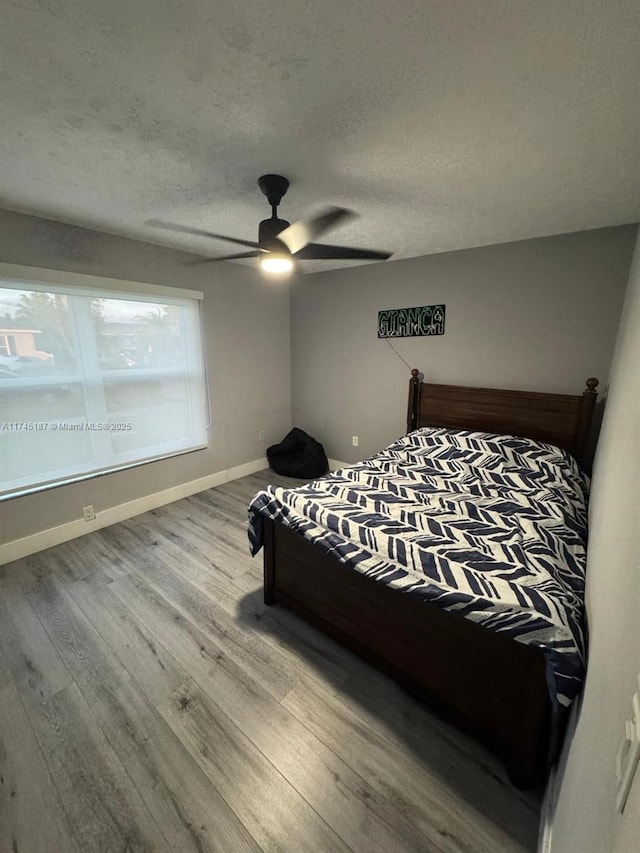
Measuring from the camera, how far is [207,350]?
3.44 meters

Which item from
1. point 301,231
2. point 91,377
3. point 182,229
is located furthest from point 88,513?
point 301,231

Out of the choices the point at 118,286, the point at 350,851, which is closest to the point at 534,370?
the point at 350,851

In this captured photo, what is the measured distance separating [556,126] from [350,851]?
2575 mm

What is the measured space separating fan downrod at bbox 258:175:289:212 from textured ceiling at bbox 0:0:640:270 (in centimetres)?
5

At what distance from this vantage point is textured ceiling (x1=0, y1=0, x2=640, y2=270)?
2.94 ft

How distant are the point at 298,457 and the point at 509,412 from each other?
2230mm

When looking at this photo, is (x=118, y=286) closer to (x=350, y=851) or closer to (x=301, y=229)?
(x=301, y=229)

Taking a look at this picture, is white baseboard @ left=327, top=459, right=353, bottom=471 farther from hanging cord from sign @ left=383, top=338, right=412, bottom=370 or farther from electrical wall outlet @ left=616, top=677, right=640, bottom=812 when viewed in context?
electrical wall outlet @ left=616, top=677, right=640, bottom=812

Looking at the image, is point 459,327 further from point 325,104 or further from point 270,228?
point 325,104

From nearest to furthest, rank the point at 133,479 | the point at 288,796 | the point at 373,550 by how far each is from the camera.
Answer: the point at 288,796 → the point at 373,550 → the point at 133,479

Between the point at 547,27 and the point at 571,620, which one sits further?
the point at 571,620

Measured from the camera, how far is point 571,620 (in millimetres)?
1174

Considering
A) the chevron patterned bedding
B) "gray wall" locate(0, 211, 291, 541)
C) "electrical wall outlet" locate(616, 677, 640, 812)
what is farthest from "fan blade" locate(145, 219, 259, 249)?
"electrical wall outlet" locate(616, 677, 640, 812)

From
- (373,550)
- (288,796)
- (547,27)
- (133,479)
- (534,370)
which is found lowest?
(288,796)
